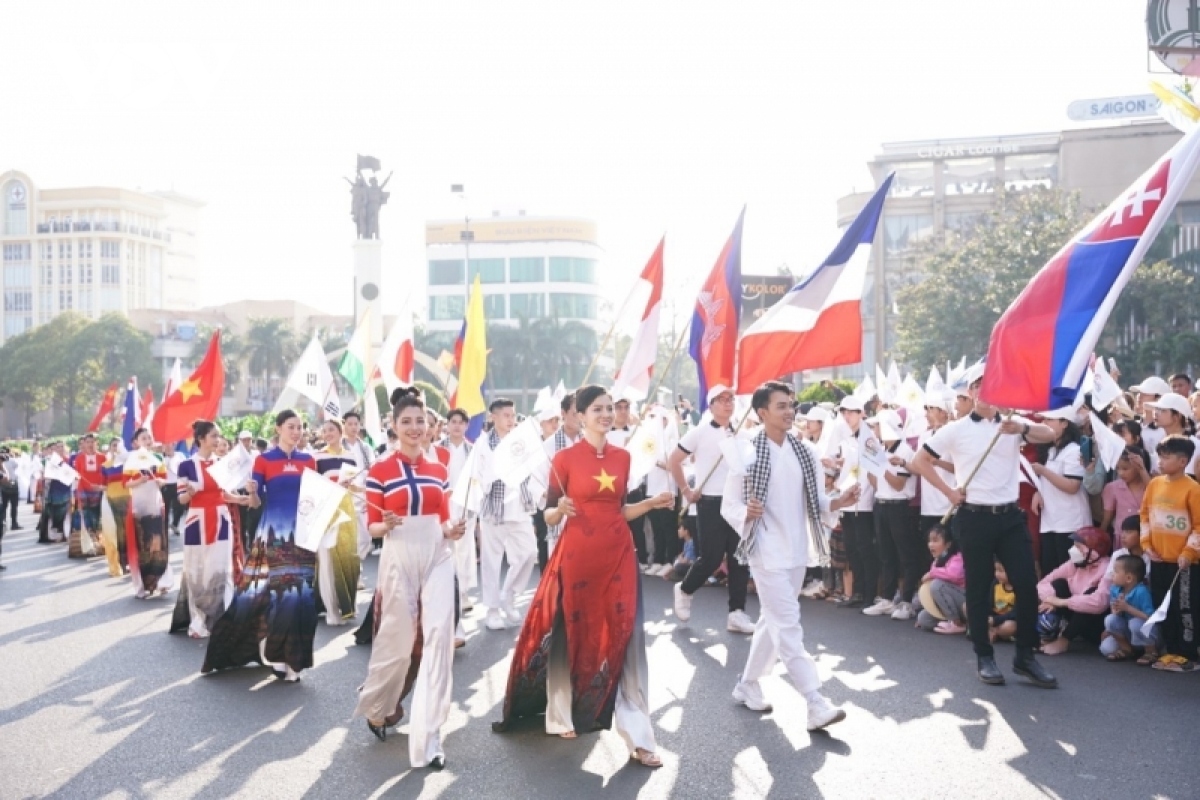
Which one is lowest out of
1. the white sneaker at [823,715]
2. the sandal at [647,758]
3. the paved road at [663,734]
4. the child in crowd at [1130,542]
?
the paved road at [663,734]

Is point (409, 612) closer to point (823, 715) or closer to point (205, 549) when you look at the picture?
point (823, 715)

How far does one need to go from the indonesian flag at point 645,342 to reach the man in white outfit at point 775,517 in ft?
5.86

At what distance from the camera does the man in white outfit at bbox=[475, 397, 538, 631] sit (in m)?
10.2

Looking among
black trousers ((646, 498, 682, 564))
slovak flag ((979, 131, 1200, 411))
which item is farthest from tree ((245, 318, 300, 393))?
slovak flag ((979, 131, 1200, 411))

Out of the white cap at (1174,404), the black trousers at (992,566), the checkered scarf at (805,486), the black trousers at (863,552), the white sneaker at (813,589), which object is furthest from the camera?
the white sneaker at (813,589)

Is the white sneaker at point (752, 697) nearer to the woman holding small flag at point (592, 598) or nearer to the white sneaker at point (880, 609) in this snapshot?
the woman holding small flag at point (592, 598)

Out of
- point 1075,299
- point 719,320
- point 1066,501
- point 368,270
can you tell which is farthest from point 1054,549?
point 368,270

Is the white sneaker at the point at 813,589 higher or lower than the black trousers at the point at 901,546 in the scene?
lower

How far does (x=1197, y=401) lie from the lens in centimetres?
958

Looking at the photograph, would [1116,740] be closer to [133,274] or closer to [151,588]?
[151,588]

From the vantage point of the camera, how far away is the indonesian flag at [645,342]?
30.1 ft

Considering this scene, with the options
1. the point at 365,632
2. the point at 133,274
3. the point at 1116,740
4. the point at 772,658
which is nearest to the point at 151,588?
the point at 365,632

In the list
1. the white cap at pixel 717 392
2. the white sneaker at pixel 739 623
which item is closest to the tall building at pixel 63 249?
the white cap at pixel 717 392

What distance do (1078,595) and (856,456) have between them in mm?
2189
